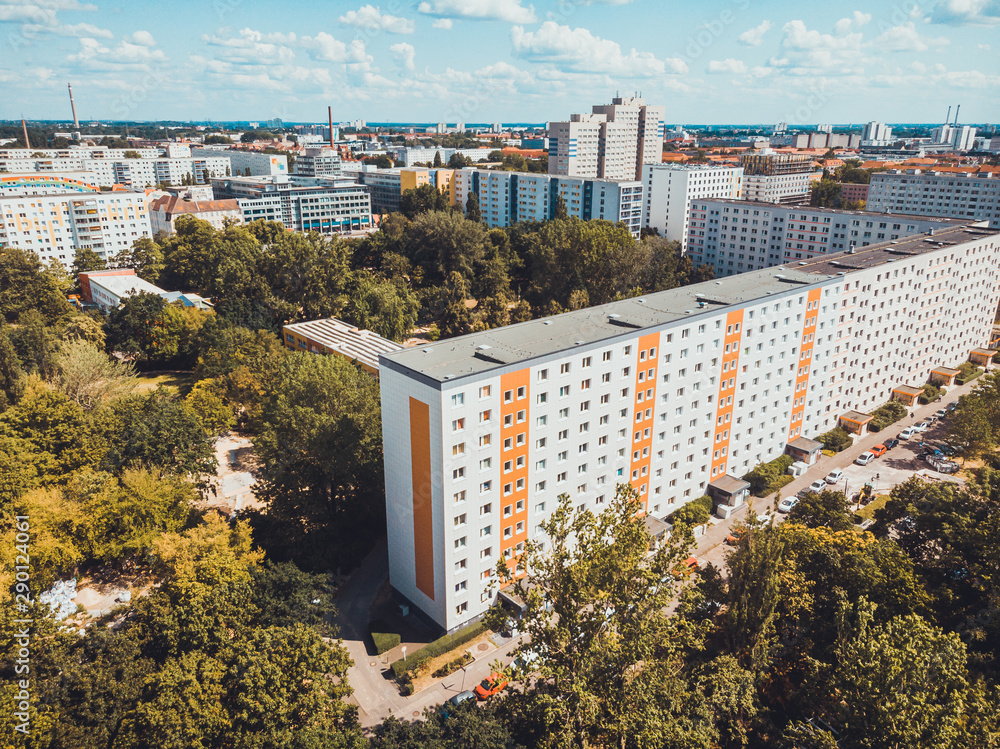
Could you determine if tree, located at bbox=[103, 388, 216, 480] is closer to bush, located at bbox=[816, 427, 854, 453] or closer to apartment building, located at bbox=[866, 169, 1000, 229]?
bush, located at bbox=[816, 427, 854, 453]

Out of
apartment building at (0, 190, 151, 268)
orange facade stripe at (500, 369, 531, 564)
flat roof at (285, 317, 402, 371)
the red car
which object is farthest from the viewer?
apartment building at (0, 190, 151, 268)

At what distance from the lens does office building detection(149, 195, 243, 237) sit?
397ft

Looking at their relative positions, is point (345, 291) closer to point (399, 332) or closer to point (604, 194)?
point (399, 332)

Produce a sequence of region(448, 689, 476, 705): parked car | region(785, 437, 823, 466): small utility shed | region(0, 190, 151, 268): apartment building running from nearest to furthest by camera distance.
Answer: region(448, 689, 476, 705): parked car
region(785, 437, 823, 466): small utility shed
region(0, 190, 151, 268): apartment building

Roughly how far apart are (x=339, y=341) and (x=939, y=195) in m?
124

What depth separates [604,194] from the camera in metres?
→ 117

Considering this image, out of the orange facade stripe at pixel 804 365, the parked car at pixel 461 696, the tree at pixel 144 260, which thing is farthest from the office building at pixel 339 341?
the tree at pixel 144 260

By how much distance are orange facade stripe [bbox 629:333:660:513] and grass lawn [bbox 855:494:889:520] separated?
17.5 meters

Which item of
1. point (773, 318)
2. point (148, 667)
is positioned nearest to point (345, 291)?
point (773, 318)

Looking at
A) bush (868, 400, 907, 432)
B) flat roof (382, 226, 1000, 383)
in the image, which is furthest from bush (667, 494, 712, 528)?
bush (868, 400, 907, 432)

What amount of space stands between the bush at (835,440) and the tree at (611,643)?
38.1 meters

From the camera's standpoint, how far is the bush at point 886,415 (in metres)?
59.4

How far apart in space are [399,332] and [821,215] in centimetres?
6309

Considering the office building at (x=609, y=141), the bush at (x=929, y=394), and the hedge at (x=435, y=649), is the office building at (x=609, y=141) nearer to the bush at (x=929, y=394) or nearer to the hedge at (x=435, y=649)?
the bush at (x=929, y=394)
